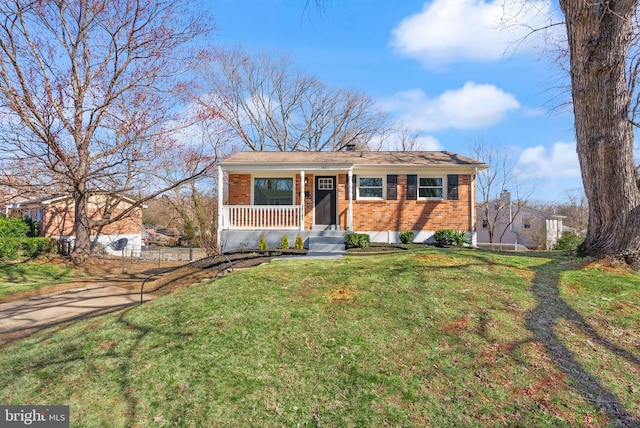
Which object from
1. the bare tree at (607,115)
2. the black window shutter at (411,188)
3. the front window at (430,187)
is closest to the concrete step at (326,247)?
the black window shutter at (411,188)

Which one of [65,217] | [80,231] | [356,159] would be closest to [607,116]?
[356,159]

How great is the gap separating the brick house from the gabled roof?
38 mm

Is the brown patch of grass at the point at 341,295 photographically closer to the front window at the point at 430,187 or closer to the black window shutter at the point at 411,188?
the black window shutter at the point at 411,188

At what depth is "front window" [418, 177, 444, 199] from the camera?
13.6m

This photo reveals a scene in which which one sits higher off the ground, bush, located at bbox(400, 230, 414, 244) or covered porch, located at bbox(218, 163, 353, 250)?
covered porch, located at bbox(218, 163, 353, 250)

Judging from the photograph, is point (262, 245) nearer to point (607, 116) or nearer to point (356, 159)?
point (356, 159)

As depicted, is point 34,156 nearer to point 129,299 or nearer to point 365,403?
point 129,299

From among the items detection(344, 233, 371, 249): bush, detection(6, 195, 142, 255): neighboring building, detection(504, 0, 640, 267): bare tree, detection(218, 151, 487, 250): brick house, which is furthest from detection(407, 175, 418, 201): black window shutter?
detection(6, 195, 142, 255): neighboring building

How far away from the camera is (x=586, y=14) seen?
6.41 meters

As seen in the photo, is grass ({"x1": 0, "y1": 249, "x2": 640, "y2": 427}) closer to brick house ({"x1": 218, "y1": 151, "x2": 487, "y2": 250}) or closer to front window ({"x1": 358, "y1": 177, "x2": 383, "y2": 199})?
brick house ({"x1": 218, "y1": 151, "x2": 487, "y2": 250})

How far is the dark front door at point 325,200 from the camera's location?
13.7m

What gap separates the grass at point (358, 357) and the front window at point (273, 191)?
26.4ft

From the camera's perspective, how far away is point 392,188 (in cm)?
1344

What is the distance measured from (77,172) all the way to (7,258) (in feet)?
16.2
